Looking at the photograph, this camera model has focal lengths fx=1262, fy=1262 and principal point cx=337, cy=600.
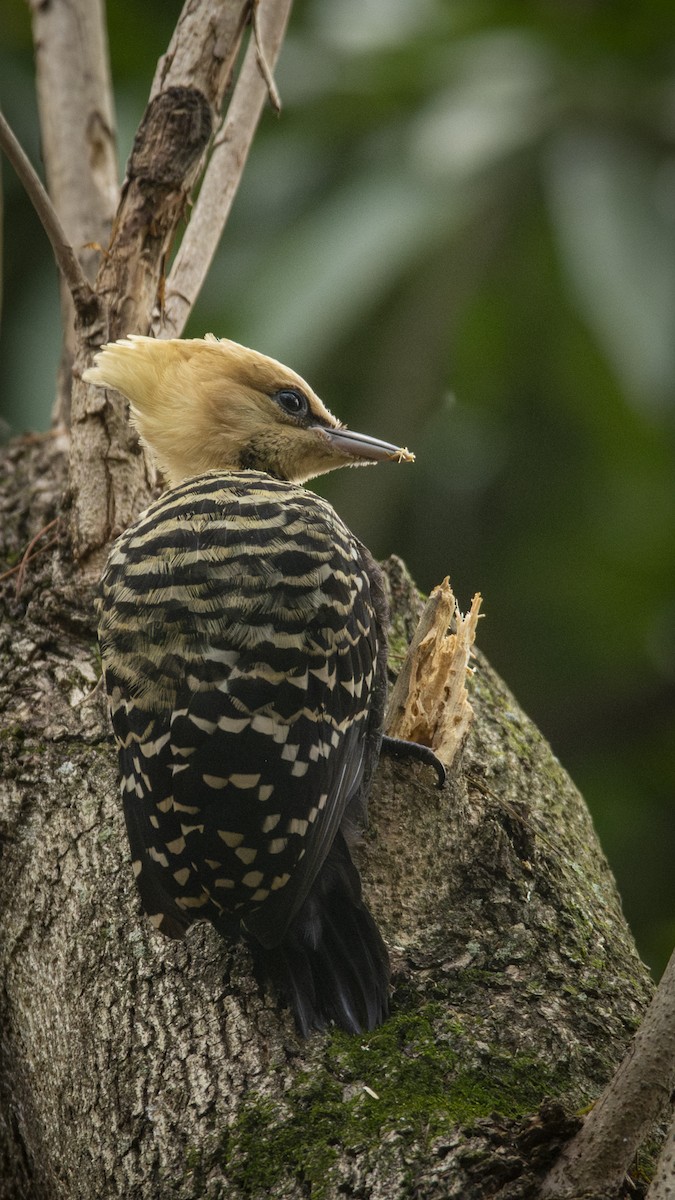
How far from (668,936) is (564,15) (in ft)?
26.4

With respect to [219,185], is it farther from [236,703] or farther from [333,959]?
[333,959]

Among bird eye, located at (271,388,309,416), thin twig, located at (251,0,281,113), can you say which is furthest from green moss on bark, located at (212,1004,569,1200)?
thin twig, located at (251,0,281,113)

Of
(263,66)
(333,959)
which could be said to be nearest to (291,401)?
(263,66)

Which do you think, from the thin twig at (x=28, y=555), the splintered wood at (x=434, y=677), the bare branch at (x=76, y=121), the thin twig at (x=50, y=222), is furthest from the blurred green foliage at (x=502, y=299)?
the splintered wood at (x=434, y=677)

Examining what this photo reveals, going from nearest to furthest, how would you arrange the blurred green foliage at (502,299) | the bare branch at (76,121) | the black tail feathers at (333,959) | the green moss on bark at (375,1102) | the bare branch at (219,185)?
the green moss on bark at (375,1102)
the black tail feathers at (333,959)
the bare branch at (219,185)
the bare branch at (76,121)
the blurred green foliage at (502,299)

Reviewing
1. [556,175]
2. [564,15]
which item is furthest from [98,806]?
[564,15]

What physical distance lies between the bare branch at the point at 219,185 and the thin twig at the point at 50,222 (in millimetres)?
342

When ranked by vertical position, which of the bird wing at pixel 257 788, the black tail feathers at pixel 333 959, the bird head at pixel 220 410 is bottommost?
the black tail feathers at pixel 333 959

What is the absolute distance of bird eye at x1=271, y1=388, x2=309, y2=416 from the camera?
4.02 meters

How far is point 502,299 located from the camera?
38.1ft

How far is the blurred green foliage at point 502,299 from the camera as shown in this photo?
9.47m

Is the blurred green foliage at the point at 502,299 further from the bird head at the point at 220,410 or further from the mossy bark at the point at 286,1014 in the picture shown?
the mossy bark at the point at 286,1014

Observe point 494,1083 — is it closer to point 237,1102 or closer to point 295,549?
point 237,1102

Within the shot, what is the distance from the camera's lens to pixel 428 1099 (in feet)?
8.52
